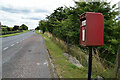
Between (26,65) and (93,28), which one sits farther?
(26,65)

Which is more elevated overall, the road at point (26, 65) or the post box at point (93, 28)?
the post box at point (93, 28)

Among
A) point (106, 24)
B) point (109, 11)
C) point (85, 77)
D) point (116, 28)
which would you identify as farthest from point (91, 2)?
point (85, 77)

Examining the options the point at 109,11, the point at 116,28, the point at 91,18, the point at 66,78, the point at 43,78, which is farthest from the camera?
the point at 109,11

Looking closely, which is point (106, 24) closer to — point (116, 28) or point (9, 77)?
point (116, 28)

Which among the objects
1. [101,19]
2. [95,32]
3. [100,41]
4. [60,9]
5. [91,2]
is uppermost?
[60,9]

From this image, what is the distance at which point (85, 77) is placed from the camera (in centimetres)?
419

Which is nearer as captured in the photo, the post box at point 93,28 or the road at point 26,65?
the post box at point 93,28

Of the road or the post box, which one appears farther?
the road

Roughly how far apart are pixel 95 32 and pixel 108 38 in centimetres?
274

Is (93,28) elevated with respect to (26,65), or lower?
elevated

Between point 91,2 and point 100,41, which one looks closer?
point 100,41

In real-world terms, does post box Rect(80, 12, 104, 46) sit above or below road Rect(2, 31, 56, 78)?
above

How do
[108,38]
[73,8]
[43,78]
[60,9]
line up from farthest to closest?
[60,9], [73,8], [108,38], [43,78]

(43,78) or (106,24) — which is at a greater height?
(106,24)
